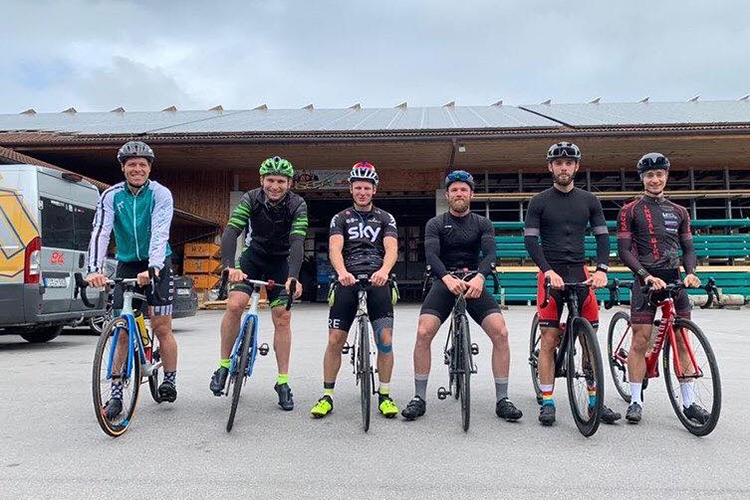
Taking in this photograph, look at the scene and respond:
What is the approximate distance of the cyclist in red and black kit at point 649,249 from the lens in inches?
160

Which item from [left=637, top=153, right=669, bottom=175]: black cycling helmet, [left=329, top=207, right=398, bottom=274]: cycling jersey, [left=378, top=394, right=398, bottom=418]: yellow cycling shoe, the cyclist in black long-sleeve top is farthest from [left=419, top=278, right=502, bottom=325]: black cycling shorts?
[left=637, top=153, right=669, bottom=175]: black cycling helmet

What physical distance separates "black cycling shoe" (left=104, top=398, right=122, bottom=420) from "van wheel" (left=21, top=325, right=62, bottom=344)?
20.4 ft

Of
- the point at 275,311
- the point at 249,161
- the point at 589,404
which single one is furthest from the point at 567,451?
the point at 249,161

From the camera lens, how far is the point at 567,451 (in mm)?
3314

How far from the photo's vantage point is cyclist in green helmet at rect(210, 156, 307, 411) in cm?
427

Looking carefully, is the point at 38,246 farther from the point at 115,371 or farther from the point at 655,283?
the point at 655,283

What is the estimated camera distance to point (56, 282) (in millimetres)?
7691

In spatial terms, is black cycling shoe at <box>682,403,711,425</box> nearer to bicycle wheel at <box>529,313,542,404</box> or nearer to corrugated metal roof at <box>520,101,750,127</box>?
bicycle wheel at <box>529,313,542,404</box>

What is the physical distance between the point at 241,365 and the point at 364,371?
2.92ft

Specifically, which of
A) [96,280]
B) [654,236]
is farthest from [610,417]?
[96,280]

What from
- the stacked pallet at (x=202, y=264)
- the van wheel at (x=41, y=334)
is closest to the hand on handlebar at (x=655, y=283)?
the van wheel at (x=41, y=334)

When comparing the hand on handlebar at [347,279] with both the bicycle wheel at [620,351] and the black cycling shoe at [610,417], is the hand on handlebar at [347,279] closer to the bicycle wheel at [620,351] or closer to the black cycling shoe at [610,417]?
the black cycling shoe at [610,417]

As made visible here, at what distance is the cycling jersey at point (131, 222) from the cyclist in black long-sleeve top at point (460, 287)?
2098 millimetres

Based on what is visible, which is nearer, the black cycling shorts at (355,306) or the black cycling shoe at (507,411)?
the black cycling shoe at (507,411)
